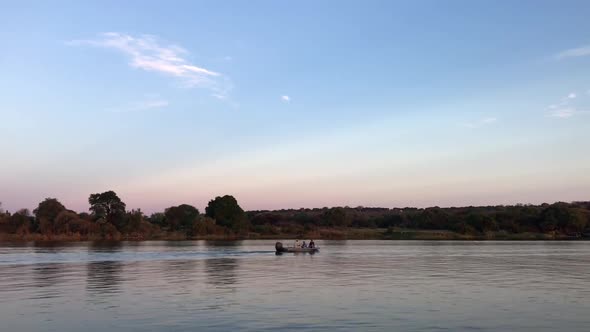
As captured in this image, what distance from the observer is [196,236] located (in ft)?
562

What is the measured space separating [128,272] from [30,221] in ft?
453

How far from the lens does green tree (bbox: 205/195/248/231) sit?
179750 mm

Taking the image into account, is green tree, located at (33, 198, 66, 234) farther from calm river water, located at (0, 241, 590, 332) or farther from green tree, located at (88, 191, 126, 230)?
calm river water, located at (0, 241, 590, 332)

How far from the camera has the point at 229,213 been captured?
180 metres

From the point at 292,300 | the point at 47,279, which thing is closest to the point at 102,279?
the point at 47,279

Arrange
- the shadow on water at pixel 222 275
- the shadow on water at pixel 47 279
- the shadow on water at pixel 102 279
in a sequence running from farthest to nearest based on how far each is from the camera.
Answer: the shadow on water at pixel 222 275 → the shadow on water at pixel 102 279 → the shadow on water at pixel 47 279

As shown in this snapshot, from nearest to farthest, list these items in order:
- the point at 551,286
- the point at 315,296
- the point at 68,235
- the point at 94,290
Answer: the point at 315,296 → the point at 94,290 → the point at 551,286 → the point at 68,235

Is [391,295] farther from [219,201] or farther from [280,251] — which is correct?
[219,201]

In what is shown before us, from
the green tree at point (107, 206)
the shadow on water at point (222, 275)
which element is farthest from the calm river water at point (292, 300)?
the green tree at point (107, 206)

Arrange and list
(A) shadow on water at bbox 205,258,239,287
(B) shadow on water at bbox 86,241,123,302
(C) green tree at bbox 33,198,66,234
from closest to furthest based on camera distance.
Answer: (B) shadow on water at bbox 86,241,123,302
(A) shadow on water at bbox 205,258,239,287
(C) green tree at bbox 33,198,66,234

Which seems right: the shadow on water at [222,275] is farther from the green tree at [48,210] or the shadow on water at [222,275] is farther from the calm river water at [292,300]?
the green tree at [48,210]

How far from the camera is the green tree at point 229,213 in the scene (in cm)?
17975

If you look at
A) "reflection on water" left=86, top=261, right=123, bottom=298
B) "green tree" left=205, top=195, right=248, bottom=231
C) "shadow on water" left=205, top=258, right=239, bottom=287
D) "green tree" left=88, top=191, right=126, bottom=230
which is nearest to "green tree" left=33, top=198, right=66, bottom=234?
"green tree" left=88, top=191, right=126, bottom=230

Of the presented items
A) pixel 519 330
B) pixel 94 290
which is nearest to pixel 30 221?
pixel 94 290
